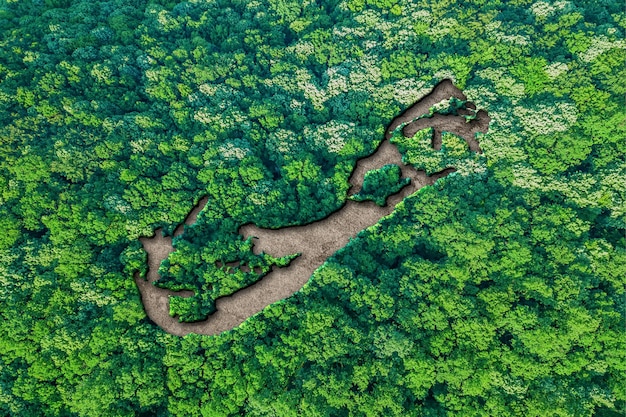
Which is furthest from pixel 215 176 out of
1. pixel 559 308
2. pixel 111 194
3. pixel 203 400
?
pixel 559 308

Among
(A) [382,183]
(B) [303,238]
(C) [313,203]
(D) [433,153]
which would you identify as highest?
(D) [433,153]

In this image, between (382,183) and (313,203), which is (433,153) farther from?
(313,203)

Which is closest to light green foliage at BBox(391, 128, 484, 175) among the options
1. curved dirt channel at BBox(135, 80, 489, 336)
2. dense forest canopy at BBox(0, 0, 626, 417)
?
dense forest canopy at BBox(0, 0, 626, 417)

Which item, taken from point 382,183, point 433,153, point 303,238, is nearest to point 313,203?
point 303,238

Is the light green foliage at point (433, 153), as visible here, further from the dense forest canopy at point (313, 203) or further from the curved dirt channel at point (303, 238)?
the curved dirt channel at point (303, 238)

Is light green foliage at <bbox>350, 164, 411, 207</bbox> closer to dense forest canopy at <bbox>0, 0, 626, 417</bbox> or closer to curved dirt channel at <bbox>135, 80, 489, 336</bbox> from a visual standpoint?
curved dirt channel at <bbox>135, 80, 489, 336</bbox>

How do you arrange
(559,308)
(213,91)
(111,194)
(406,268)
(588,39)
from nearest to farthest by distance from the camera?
(559,308), (406,268), (111,194), (588,39), (213,91)

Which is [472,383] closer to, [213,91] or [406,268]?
[406,268]
